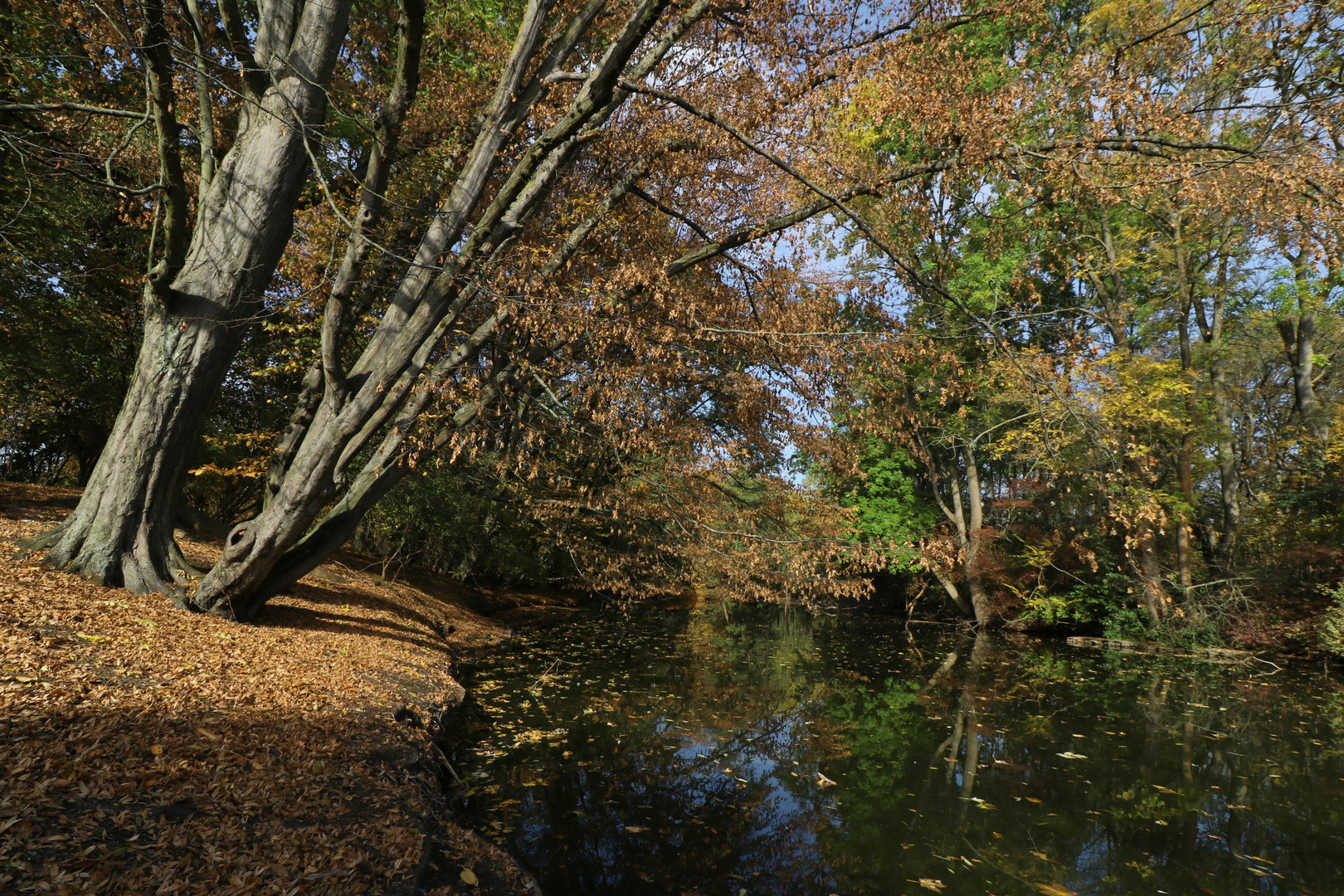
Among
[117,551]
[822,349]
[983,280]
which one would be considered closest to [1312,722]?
[822,349]

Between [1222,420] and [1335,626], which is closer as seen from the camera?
[1335,626]

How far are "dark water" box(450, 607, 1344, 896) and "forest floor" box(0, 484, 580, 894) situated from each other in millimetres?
949

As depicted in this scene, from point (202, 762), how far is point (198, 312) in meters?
4.81

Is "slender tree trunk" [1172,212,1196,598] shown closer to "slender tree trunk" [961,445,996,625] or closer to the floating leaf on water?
"slender tree trunk" [961,445,996,625]

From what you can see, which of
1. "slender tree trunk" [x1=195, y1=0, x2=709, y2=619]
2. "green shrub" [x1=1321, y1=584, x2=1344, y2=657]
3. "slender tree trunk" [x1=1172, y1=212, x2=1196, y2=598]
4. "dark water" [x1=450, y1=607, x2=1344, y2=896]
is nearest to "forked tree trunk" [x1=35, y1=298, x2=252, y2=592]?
"slender tree trunk" [x1=195, y1=0, x2=709, y2=619]

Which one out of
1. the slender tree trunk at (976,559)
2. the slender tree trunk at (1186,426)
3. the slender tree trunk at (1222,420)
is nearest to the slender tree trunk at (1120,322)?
the slender tree trunk at (1186,426)

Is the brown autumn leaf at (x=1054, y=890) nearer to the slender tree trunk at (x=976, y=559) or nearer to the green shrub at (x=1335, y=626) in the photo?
the green shrub at (x=1335, y=626)

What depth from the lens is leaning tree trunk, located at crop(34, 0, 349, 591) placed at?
6.23 m

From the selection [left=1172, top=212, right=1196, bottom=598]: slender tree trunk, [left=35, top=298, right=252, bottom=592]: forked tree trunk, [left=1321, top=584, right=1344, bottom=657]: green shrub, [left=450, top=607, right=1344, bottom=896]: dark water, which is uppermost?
[left=1172, top=212, right=1196, bottom=598]: slender tree trunk

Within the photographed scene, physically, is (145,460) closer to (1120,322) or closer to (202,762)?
(202,762)

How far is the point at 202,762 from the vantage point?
11.5 ft

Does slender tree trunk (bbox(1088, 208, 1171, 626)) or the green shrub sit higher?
slender tree trunk (bbox(1088, 208, 1171, 626))

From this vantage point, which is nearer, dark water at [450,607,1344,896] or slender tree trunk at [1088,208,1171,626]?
dark water at [450,607,1344,896]

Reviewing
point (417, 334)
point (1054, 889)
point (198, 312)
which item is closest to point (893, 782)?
point (1054, 889)
